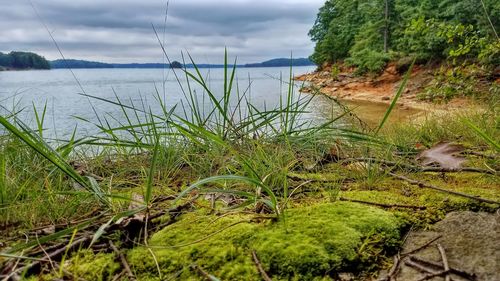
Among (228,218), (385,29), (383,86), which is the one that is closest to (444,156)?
(228,218)

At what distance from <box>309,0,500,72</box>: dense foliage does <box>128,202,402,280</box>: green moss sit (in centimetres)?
1362

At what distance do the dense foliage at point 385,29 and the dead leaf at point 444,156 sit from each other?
40.7ft

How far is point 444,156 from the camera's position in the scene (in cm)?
192

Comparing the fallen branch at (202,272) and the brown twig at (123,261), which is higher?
the fallen branch at (202,272)

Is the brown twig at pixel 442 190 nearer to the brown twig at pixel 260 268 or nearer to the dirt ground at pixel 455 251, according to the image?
the dirt ground at pixel 455 251

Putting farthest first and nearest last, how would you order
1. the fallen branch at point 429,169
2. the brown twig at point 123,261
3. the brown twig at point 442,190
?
the fallen branch at point 429,169
the brown twig at point 442,190
the brown twig at point 123,261

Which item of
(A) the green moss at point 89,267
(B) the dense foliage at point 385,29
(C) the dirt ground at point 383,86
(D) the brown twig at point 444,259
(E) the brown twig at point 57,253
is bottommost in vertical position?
(C) the dirt ground at point 383,86

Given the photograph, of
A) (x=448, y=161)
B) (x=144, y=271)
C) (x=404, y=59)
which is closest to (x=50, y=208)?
(x=144, y=271)

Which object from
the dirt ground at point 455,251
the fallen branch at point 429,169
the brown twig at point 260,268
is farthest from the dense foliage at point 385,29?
the brown twig at point 260,268

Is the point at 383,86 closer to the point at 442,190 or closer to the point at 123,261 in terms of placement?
the point at 442,190

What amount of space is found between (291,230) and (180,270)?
31 cm

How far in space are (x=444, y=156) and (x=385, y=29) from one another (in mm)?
29765

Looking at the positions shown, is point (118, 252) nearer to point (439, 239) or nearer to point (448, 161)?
point (439, 239)

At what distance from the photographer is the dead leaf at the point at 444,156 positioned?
1.82m
